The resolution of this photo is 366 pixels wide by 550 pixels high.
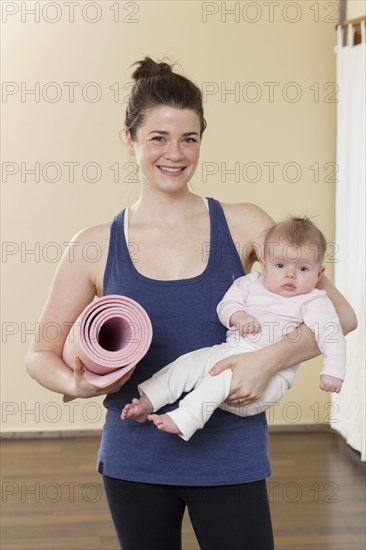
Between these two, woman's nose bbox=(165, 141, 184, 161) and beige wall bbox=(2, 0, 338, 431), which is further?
beige wall bbox=(2, 0, 338, 431)

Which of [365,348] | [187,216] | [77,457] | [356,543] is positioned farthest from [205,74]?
[187,216]

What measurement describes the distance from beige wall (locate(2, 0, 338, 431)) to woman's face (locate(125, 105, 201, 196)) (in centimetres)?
293

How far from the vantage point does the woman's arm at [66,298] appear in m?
1.74

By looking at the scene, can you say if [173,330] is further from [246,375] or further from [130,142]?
[130,142]

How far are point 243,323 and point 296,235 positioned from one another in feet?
0.75

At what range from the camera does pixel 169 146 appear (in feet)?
5.54

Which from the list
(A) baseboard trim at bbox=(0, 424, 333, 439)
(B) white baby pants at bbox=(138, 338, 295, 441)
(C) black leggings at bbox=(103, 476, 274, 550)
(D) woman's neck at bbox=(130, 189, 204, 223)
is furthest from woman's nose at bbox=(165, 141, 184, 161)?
(A) baseboard trim at bbox=(0, 424, 333, 439)

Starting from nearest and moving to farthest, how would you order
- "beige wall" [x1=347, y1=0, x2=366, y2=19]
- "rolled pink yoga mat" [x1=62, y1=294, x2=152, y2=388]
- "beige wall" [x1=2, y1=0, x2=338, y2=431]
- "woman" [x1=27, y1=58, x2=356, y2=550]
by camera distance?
"rolled pink yoga mat" [x1=62, y1=294, x2=152, y2=388]
"woman" [x1=27, y1=58, x2=356, y2=550]
"beige wall" [x1=347, y1=0, x2=366, y2=19]
"beige wall" [x1=2, y1=0, x2=338, y2=431]

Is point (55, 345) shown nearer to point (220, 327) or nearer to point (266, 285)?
point (220, 327)

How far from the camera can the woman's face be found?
1.69m

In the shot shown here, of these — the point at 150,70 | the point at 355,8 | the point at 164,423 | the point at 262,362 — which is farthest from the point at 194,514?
the point at 355,8

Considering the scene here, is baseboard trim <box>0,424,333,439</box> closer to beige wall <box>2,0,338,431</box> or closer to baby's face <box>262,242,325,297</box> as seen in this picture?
beige wall <box>2,0,338,431</box>

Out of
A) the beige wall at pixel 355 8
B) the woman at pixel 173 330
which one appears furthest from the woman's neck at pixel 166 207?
the beige wall at pixel 355 8

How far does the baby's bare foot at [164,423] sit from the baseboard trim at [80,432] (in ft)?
10.6
